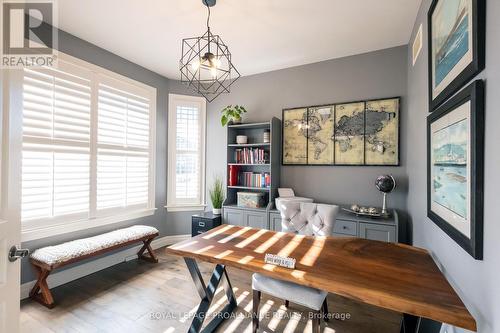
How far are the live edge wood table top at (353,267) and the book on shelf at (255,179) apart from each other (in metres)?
1.40

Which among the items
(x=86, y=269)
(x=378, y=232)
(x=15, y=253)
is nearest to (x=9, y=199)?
(x=15, y=253)

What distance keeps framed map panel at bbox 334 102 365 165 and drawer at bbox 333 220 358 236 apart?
2.69ft

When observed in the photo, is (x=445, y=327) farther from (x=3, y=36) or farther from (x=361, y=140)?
(x=3, y=36)

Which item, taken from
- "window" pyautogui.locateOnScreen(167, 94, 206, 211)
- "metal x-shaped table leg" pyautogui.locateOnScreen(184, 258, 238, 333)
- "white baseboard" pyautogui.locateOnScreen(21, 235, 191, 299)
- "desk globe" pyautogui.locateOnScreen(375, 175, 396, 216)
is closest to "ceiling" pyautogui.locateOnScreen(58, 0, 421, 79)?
"window" pyautogui.locateOnScreen(167, 94, 206, 211)

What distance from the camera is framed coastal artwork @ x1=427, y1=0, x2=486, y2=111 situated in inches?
38.6

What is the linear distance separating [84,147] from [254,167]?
227 cm

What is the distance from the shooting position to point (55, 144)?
245cm

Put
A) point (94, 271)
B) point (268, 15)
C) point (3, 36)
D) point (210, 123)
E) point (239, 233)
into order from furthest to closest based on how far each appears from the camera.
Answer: point (210, 123) < point (94, 271) < point (268, 15) < point (239, 233) < point (3, 36)

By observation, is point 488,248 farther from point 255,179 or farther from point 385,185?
point 255,179

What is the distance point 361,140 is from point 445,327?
7.11 feet

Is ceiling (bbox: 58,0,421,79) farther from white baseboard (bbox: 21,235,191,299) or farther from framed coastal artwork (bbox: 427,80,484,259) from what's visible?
white baseboard (bbox: 21,235,191,299)

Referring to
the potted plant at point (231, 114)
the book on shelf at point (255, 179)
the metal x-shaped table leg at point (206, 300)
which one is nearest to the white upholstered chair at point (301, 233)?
the metal x-shaped table leg at point (206, 300)

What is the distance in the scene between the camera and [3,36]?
1.04 meters

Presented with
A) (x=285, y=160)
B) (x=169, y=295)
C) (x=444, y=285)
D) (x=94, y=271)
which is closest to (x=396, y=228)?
(x=444, y=285)
